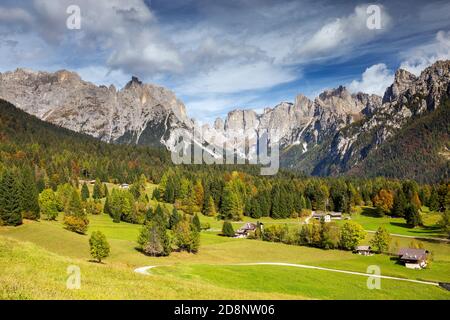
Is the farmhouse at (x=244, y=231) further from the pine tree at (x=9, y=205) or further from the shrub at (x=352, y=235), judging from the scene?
the pine tree at (x=9, y=205)

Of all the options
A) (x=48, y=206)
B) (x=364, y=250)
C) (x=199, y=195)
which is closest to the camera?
(x=364, y=250)

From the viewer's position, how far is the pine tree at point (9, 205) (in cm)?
8962

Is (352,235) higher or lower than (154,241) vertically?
lower

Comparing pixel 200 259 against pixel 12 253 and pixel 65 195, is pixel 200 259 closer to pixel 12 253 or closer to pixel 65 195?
pixel 12 253

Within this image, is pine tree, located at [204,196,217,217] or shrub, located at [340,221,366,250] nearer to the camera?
shrub, located at [340,221,366,250]

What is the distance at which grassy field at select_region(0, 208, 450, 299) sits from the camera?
97.0 feet

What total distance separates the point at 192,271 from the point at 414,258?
56300 millimetres

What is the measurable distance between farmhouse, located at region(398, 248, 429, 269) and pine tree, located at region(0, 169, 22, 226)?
300 feet

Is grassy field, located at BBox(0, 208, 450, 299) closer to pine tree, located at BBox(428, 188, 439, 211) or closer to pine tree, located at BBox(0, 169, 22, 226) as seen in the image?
pine tree, located at BBox(0, 169, 22, 226)

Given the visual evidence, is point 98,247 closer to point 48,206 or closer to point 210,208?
point 48,206

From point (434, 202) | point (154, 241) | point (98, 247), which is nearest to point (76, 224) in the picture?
point (154, 241)

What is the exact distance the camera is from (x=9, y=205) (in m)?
90.3

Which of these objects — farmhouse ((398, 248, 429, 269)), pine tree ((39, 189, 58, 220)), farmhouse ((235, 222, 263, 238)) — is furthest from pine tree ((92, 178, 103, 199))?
farmhouse ((398, 248, 429, 269))

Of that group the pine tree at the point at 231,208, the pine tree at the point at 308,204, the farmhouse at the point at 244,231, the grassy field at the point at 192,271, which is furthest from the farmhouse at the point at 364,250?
the pine tree at the point at 308,204
